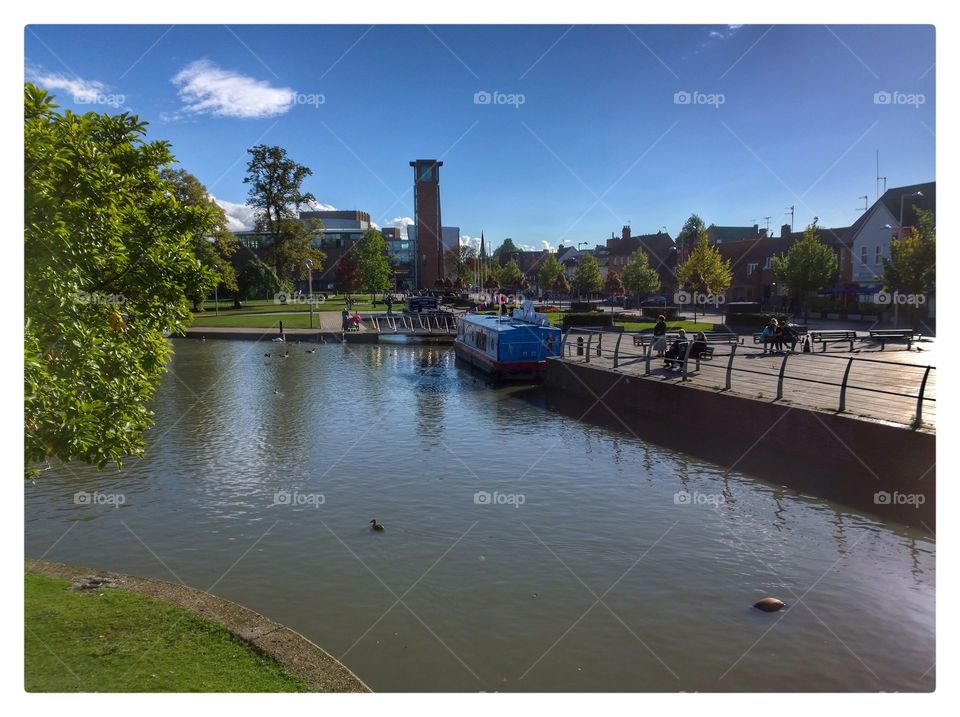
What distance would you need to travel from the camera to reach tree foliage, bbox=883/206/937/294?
33.9m

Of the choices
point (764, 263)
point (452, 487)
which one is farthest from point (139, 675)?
point (764, 263)

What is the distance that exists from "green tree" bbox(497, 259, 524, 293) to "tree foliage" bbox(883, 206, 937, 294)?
57619mm

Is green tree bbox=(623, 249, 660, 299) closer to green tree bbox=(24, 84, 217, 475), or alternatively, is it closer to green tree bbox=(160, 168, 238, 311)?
green tree bbox=(160, 168, 238, 311)

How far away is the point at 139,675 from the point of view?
611 cm

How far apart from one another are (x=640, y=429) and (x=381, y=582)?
11423mm

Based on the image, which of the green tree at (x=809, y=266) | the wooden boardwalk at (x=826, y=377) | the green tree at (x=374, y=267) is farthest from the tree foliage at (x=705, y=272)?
the green tree at (x=374, y=267)

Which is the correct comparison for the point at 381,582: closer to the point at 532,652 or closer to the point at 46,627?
the point at 532,652

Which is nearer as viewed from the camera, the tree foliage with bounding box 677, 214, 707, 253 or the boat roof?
the boat roof

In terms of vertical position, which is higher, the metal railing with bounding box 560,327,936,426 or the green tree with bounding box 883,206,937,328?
the green tree with bounding box 883,206,937,328

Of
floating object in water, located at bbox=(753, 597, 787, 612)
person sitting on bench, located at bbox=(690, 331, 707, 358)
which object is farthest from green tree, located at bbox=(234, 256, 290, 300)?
floating object in water, located at bbox=(753, 597, 787, 612)

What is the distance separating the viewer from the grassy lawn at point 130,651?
603cm

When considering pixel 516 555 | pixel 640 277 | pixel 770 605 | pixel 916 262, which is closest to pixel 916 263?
pixel 916 262

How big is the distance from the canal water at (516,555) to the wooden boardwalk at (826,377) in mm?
2803

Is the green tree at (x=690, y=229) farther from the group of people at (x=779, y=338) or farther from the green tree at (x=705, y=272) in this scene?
the group of people at (x=779, y=338)
